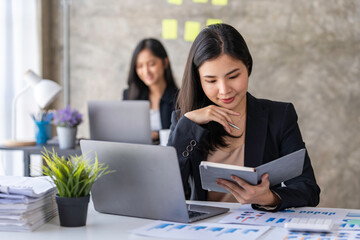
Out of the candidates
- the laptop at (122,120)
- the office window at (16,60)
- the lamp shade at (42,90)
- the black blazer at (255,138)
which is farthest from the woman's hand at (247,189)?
the office window at (16,60)

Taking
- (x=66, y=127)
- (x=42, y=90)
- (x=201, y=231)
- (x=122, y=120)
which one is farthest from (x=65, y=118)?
(x=201, y=231)

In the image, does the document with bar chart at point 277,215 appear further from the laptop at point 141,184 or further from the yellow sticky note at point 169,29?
the yellow sticky note at point 169,29

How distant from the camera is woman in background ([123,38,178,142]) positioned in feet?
12.8

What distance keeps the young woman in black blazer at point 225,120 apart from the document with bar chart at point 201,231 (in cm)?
39

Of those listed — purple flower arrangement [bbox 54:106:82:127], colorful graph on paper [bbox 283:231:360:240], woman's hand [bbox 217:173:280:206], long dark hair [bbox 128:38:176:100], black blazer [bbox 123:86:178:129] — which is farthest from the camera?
long dark hair [bbox 128:38:176:100]

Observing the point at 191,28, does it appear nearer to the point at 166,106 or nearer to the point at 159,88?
the point at 159,88

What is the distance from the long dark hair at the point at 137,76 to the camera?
13.1 ft

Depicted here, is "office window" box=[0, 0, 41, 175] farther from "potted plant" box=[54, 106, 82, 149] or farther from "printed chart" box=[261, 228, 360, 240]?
"printed chart" box=[261, 228, 360, 240]

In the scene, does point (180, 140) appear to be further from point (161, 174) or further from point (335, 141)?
point (335, 141)

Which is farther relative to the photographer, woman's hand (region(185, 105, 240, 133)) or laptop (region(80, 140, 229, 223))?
woman's hand (region(185, 105, 240, 133))

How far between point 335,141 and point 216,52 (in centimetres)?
286

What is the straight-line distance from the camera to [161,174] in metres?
1.51

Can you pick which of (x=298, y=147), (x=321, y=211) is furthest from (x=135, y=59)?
(x=321, y=211)

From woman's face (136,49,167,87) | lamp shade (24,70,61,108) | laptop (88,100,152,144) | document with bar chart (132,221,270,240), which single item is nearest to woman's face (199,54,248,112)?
document with bar chart (132,221,270,240)
